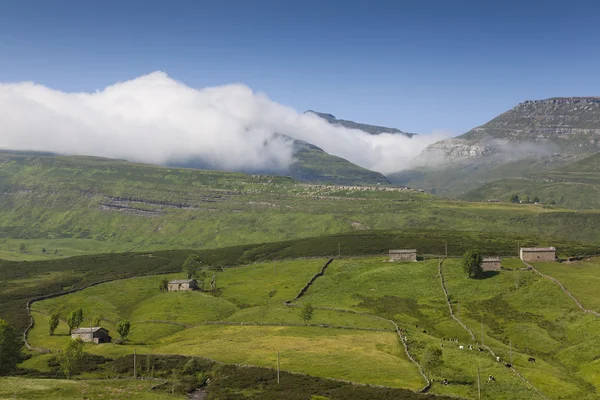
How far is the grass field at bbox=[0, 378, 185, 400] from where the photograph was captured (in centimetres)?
8038

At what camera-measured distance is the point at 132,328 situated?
144 metres

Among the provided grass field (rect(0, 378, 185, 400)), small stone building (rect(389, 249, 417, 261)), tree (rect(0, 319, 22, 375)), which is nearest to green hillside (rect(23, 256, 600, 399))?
tree (rect(0, 319, 22, 375))

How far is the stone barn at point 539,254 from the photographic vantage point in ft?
589

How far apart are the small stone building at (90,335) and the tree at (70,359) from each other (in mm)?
22209

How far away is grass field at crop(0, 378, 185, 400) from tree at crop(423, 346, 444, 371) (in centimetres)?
4361

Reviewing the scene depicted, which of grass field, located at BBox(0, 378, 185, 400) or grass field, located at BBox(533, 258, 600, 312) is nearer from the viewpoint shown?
grass field, located at BBox(0, 378, 185, 400)

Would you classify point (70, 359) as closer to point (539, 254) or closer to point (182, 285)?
point (182, 285)

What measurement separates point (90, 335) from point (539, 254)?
14310 centimetres

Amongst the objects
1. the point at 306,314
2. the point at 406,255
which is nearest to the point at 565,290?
the point at 406,255

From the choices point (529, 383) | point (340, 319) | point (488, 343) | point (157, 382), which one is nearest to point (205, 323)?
point (340, 319)

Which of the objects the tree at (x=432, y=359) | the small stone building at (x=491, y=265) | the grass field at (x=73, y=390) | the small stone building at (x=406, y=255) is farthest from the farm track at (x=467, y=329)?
the grass field at (x=73, y=390)

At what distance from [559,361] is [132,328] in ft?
344

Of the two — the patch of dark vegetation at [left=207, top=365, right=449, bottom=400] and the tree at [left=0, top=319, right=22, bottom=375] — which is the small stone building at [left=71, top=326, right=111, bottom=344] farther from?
the patch of dark vegetation at [left=207, top=365, right=449, bottom=400]

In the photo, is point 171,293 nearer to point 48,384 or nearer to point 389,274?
point 389,274
